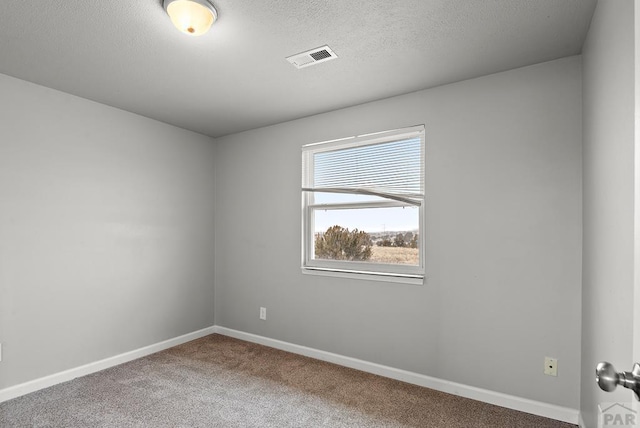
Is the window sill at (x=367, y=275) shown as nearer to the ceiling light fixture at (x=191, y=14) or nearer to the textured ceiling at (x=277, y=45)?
the textured ceiling at (x=277, y=45)

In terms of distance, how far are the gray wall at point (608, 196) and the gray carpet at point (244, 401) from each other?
2.78ft

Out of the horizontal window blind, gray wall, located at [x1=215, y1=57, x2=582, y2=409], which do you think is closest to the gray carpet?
gray wall, located at [x1=215, y1=57, x2=582, y2=409]

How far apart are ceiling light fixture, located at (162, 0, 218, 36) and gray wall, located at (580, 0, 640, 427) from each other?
174 centimetres

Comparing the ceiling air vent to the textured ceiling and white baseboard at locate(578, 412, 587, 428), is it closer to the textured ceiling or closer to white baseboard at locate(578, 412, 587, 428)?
the textured ceiling

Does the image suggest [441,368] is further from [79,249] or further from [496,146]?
[79,249]

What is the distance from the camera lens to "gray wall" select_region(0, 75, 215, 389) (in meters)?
2.64

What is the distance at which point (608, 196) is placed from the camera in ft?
5.00

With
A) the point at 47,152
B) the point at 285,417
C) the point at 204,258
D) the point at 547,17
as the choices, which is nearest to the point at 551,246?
the point at 547,17

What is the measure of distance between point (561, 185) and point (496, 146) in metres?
0.49

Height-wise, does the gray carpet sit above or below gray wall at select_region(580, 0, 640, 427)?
below

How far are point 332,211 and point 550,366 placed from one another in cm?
207

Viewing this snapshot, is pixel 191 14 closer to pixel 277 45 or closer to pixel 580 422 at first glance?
pixel 277 45

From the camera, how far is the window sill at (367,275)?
2.87 meters

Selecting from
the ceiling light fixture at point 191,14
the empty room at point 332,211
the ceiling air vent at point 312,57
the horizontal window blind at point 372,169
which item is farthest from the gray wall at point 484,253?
the ceiling light fixture at point 191,14
